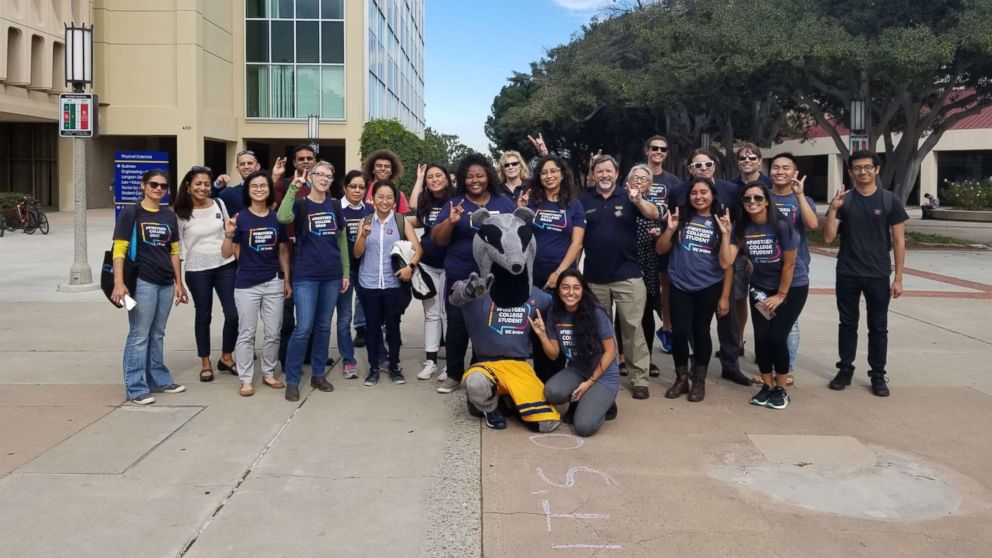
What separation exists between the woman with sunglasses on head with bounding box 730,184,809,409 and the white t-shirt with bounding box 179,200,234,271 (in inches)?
152

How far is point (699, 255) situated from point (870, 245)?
1.39m

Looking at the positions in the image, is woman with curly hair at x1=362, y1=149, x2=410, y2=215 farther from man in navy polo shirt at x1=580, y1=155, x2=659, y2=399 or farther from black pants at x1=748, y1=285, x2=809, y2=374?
black pants at x1=748, y1=285, x2=809, y2=374

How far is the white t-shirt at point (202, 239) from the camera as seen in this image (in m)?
6.51

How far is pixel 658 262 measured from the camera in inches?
271

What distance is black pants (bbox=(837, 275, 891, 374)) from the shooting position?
647cm

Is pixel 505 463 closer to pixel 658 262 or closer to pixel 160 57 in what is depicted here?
pixel 658 262

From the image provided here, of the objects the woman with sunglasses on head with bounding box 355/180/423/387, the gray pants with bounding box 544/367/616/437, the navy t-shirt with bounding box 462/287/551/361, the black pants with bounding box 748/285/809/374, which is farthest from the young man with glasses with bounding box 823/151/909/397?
the woman with sunglasses on head with bounding box 355/180/423/387

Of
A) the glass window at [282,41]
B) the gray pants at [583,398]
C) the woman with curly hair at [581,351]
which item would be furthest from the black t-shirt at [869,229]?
the glass window at [282,41]

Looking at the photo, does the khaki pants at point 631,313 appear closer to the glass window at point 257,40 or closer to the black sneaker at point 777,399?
the black sneaker at point 777,399

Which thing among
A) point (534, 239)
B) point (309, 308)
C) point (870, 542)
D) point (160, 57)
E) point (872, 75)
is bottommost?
point (870, 542)

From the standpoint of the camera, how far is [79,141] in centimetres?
1202

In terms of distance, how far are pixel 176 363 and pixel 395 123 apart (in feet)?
82.0

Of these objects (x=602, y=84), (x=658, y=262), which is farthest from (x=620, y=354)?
(x=602, y=84)

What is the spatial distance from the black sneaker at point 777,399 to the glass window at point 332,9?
1221 inches
